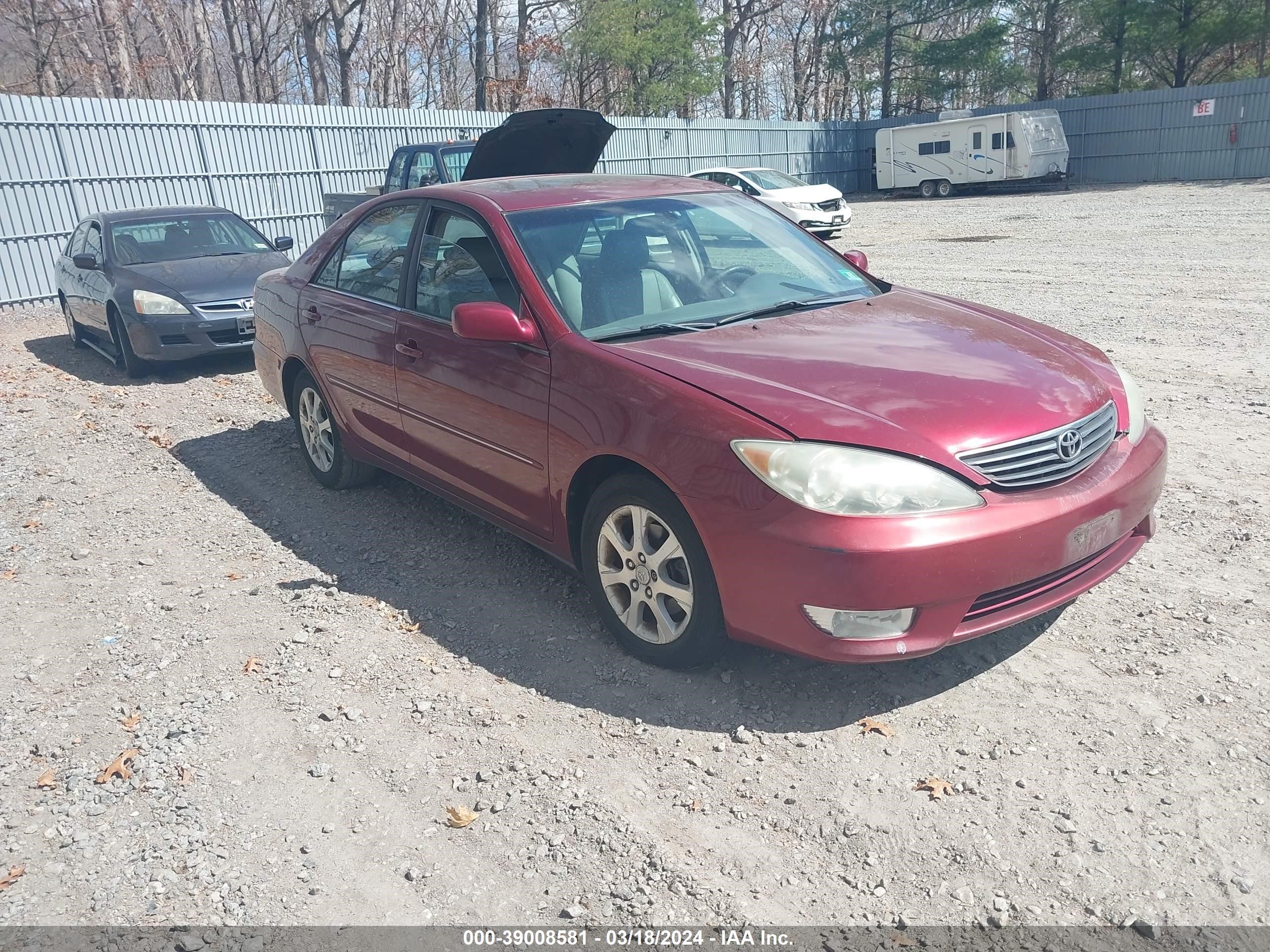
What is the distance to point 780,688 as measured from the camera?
142 inches

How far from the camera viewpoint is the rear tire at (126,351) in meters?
9.59

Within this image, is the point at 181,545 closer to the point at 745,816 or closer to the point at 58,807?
the point at 58,807

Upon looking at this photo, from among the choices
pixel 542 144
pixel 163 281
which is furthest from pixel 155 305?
pixel 542 144

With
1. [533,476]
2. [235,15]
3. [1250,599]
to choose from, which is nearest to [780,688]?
[533,476]

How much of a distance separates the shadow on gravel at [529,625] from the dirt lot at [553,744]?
0.7 inches

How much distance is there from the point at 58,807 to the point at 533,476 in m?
1.98

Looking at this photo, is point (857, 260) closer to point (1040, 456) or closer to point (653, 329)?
point (653, 329)

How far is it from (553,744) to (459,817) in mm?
460

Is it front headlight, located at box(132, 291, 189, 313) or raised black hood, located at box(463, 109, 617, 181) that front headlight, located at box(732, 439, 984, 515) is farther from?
front headlight, located at box(132, 291, 189, 313)

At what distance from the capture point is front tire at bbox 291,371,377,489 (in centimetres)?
580

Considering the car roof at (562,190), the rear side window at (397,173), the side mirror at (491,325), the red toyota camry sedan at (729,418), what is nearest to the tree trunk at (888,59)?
the rear side window at (397,173)

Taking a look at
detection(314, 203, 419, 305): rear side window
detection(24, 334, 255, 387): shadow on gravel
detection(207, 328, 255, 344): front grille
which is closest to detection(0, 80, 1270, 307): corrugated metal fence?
detection(24, 334, 255, 387): shadow on gravel

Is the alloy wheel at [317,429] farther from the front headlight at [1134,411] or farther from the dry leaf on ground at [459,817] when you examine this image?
the front headlight at [1134,411]

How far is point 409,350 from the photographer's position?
15.6 feet
